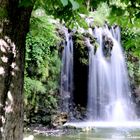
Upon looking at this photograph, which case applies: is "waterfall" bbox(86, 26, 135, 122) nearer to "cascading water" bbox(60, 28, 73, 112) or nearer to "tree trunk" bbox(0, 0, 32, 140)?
"cascading water" bbox(60, 28, 73, 112)

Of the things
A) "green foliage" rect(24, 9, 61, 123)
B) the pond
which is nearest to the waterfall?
"green foliage" rect(24, 9, 61, 123)

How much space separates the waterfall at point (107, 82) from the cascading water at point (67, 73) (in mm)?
843

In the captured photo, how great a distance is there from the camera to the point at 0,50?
3.24 m

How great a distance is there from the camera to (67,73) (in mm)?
16766

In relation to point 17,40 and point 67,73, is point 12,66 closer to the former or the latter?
point 17,40

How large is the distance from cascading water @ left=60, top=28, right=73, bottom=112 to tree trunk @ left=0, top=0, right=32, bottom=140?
495 inches

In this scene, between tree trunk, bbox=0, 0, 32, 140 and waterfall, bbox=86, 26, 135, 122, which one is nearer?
tree trunk, bbox=0, 0, 32, 140

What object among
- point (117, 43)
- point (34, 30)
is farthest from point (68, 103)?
point (34, 30)

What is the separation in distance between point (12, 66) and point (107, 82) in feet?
48.5

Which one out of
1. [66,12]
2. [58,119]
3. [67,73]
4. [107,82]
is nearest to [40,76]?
[58,119]

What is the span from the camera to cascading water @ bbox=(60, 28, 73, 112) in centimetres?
1623

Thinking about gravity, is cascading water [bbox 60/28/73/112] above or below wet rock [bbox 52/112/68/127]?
above

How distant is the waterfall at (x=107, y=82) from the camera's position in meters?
17.4

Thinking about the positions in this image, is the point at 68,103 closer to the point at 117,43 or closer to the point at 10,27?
the point at 117,43
